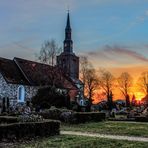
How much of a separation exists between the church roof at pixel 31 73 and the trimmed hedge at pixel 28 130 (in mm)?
34625

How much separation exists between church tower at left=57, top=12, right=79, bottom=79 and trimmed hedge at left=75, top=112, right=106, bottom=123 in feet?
182

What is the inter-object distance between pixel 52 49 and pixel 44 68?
4.17 meters

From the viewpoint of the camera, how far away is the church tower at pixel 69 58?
92000 mm

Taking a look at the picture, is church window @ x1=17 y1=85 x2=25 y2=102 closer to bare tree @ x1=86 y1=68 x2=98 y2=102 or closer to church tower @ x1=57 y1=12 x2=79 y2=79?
bare tree @ x1=86 y1=68 x2=98 y2=102

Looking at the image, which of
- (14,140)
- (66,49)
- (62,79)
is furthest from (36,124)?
(66,49)

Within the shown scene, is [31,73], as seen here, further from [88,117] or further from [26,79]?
[88,117]

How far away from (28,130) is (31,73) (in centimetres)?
4322

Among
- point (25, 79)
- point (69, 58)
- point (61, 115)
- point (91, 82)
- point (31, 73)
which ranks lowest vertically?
point (61, 115)

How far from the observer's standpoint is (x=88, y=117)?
33.9 metres

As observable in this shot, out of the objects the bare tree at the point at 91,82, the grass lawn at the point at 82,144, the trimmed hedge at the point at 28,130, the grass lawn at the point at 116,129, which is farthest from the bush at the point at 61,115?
the bare tree at the point at 91,82

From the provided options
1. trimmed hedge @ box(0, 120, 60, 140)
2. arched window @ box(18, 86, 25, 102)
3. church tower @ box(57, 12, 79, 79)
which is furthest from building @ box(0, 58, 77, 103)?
trimmed hedge @ box(0, 120, 60, 140)

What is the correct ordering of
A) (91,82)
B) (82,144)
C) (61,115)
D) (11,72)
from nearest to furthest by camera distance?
(82,144)
(61,115)
(11,72)
(91,82)

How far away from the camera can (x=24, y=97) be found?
5766 cm

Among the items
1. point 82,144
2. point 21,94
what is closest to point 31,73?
point 21,94
